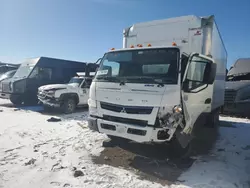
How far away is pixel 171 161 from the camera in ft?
14.8

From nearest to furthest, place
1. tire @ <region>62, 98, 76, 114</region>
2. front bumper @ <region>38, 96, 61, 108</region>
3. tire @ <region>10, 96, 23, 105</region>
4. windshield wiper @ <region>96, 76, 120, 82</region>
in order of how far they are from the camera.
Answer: windshield wiper @ <region>96, 76, 120, 82</region>, front bumper @ <region>38, 96, 61, 108</region>, tire @ <region>62, 98, 76, 114</region>, tire @ <region>10, 96, 23, 105</region>

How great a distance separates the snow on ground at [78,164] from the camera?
3.51 metres

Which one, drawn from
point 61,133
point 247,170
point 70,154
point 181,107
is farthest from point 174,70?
point 61,133

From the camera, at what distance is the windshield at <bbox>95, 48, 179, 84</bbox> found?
415 centimetres

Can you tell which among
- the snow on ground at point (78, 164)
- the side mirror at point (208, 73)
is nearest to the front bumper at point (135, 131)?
the snow on ground at point (78, 164)

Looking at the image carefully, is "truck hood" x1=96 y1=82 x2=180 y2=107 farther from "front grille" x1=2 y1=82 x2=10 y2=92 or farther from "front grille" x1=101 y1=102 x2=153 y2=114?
"front grille" x1=2 y1=82 x2=10 y2=92

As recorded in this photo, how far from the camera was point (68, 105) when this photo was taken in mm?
10148

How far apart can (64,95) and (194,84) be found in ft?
22.9

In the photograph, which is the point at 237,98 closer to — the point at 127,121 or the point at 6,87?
the point at 127,121

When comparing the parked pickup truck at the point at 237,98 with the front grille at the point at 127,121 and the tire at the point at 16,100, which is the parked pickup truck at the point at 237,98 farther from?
the tire at the point at 16,100

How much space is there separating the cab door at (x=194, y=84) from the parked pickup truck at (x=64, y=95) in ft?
18.2

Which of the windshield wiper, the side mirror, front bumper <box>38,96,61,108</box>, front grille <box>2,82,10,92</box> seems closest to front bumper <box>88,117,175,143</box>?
the windshield wiper

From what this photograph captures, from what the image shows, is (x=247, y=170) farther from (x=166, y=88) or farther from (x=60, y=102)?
(x=60, y=102)

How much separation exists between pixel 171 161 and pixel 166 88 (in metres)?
1.74
